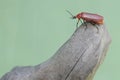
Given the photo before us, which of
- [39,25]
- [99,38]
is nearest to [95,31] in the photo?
[99,38]

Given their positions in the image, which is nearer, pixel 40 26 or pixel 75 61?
pixel 75 61

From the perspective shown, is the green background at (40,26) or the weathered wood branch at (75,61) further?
the green background at (40,26)

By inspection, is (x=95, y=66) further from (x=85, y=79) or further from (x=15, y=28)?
(x=15, y=28)

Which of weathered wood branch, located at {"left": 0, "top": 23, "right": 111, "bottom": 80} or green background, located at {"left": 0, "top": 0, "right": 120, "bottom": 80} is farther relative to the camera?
green background, located at {"left": 0, "top": 0, "right": 120, "bottom": 80}
